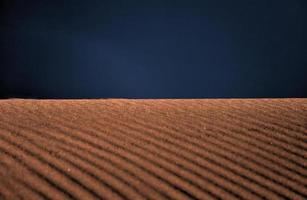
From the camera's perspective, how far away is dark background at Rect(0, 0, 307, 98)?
461 inches

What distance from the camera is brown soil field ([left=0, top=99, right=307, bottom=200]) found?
260cm

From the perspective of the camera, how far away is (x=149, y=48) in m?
12.0

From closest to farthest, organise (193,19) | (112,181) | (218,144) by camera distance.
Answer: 1. (112,181)
2. (218,144)
3. (193,19)

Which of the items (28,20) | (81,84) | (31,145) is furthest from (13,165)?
(28,20)

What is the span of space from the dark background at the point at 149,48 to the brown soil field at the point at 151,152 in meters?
7.78

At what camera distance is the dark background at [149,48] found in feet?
38.4

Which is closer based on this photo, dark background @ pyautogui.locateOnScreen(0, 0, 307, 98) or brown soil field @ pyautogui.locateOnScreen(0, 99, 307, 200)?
brown soil field @ pyautogui.locateOnScreen(0, 99, 307, 200)

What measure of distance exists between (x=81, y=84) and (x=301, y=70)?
7881 millimetres

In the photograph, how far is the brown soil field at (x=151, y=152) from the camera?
8.52 ft

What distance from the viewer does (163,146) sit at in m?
3.28

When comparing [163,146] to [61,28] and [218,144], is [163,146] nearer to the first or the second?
[218,144]

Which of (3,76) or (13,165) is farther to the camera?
(3,76)

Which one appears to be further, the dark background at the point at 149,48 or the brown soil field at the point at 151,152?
the dark background at the point at 149,48

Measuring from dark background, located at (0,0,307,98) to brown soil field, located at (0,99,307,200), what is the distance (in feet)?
25.5
